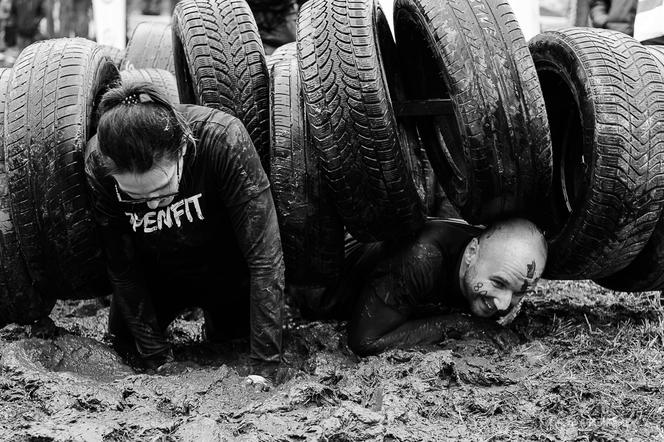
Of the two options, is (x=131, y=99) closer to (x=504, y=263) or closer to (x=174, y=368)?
(x=174, y=368)

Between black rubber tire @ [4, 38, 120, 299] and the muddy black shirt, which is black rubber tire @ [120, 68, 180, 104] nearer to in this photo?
black rubber tire @ [4, 38, 120, 299]

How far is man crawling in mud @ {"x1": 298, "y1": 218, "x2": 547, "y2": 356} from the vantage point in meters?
4.32

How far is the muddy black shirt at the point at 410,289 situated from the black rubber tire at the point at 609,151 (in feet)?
1.70

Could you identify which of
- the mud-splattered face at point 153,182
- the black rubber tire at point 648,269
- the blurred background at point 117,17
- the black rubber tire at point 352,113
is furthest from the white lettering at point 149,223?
the blurred background at point 117,17

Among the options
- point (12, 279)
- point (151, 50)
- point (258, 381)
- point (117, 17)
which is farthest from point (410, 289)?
point (117, 17)

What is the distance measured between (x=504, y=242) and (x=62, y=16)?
30.4 feet

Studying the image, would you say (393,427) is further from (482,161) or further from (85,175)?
(85,175)

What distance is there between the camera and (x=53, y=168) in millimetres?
3928

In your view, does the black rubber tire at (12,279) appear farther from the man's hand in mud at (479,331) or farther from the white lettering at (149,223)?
the man's hand in mud at (479,331)

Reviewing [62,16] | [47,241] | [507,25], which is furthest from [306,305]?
[62,16]

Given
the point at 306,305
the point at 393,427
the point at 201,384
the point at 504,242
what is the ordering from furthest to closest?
the point at 306,305, the point at 504,242, the point at 201,384, the point at 393,427

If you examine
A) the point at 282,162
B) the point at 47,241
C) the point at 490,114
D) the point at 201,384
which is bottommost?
the point at 201,384

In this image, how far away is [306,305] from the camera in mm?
5020

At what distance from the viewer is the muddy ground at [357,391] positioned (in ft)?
10.4
